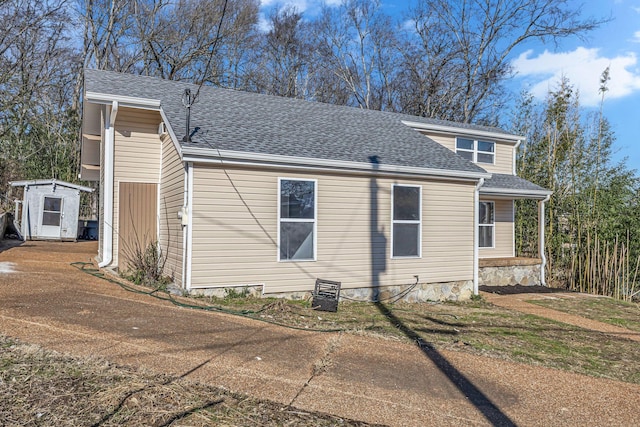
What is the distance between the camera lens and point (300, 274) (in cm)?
823

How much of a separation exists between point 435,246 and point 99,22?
828 inches

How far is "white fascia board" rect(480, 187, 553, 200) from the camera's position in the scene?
39.6 ft

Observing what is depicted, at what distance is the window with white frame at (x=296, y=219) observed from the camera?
810 centimetres

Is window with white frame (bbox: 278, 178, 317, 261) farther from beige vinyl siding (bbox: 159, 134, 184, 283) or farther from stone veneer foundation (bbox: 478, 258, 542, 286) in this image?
stone veneer foundation (bbox: 478, 258, 542, 286)

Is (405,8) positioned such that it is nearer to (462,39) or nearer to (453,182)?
(462,39)

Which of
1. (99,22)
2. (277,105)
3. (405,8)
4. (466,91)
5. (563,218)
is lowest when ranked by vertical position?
(563,218)

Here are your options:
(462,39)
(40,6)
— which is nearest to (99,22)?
(40,6)

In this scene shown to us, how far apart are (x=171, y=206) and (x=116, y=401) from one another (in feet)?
18.9

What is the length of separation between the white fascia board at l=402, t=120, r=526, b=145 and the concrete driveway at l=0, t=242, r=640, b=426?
9.01 m

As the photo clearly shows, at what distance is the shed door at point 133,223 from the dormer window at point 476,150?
365 inches

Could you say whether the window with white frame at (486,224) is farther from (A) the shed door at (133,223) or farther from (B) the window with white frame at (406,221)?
(A) the shed door at (133,223)

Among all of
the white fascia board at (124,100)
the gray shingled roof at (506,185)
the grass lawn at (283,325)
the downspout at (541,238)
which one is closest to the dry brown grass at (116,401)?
the grass lawn at (283,325)

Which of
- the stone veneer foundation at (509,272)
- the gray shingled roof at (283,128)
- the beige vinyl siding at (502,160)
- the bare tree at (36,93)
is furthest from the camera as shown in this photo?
the bare tree at (36,93)

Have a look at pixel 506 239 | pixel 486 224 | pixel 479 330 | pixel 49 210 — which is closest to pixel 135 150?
pixel 479 330
